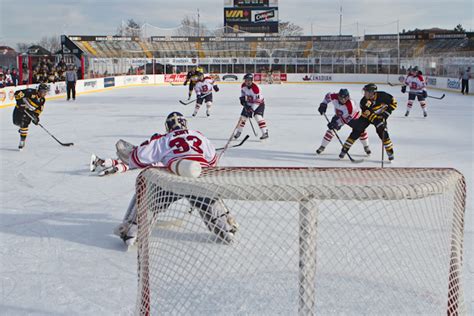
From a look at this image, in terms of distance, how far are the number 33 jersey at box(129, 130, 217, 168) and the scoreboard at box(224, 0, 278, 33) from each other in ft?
110

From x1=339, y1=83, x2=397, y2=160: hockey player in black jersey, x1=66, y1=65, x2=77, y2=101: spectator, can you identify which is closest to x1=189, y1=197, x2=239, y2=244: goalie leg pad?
x1=339, y1=83, x2=397, y2=160: hockey player in black jersey

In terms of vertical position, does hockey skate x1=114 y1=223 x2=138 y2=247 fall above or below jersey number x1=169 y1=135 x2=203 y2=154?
below

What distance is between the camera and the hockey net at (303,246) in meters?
1.91

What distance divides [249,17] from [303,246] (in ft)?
116

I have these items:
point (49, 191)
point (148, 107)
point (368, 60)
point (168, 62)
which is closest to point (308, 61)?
point (368, 60)

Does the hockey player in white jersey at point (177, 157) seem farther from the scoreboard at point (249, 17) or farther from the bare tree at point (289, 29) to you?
the bare tree at point (289, 29)

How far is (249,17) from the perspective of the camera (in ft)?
117

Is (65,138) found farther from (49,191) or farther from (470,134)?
(470,134)

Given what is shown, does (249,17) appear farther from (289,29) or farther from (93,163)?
(93,163)

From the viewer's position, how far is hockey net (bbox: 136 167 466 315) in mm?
1911

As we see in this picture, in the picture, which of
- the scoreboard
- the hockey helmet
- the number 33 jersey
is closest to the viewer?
the number 33 jersey

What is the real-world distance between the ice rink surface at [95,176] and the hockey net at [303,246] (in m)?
0.35

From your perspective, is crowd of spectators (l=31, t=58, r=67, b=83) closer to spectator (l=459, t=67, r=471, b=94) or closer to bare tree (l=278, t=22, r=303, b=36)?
spectator (l=459, t=67, r=471, b=94)

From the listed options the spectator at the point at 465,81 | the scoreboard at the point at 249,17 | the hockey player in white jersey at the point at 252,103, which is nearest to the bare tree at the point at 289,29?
the scoreboard at the point at 249,17
